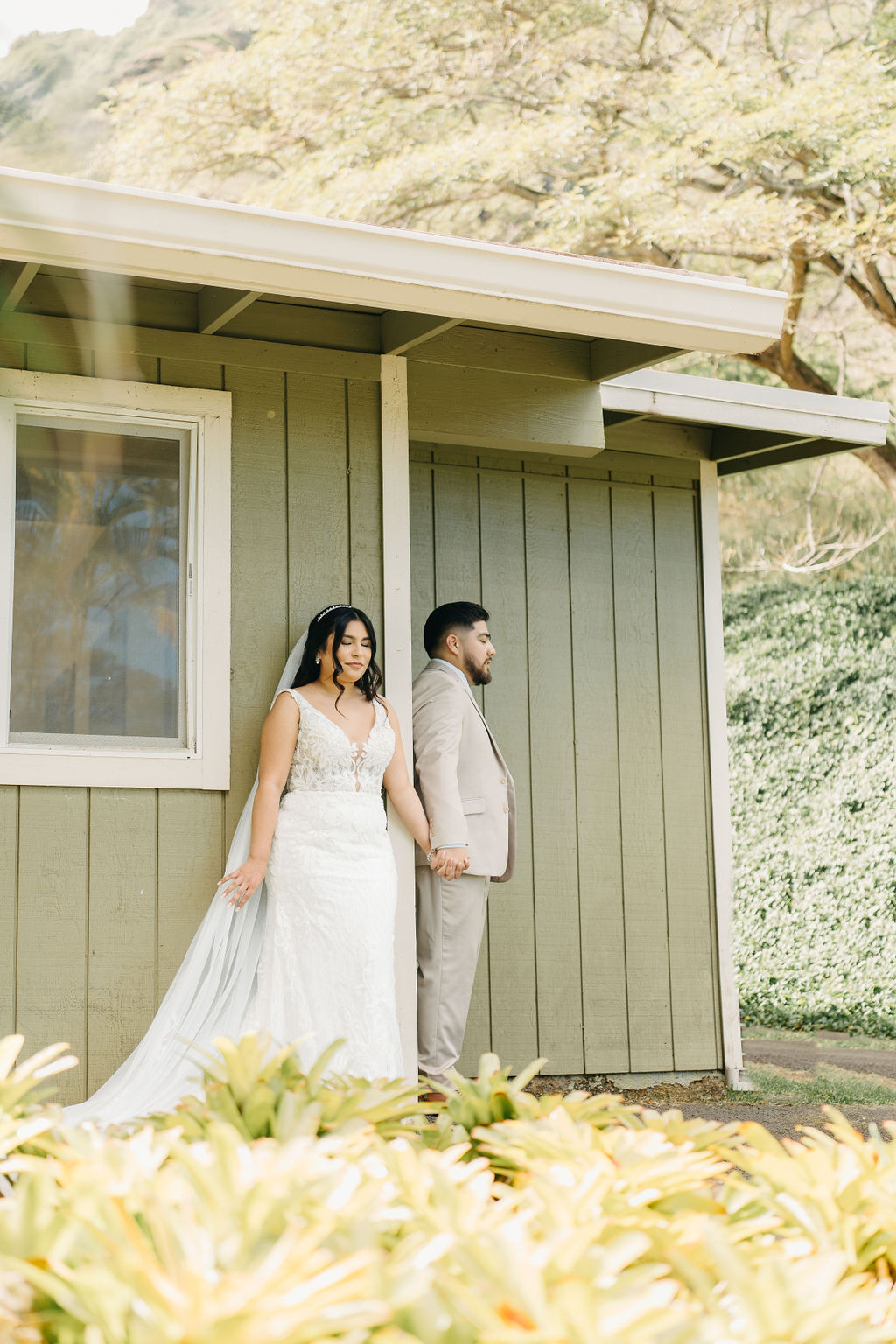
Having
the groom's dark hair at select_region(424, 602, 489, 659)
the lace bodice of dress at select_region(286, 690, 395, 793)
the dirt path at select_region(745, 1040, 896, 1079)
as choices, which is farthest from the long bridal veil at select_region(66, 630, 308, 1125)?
the dirt path at select_region(745, 1040, 896, 1079)

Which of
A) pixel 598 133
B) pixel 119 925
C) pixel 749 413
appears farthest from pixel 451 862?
pixel 598 133

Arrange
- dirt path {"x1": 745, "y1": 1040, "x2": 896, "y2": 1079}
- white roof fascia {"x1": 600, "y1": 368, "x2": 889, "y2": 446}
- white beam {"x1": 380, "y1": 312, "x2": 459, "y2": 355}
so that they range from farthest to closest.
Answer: dirt path {"x1": 745, "y1": 1040, "x2": 896, "y2": 1079} < white roof fascia {"x1": 600, "y1": 368, "x2": 889, "y2": 446} < white beam {"x1": 380, "y1": 312, "x2": 459, "y2": 355}

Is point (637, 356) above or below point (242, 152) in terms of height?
below

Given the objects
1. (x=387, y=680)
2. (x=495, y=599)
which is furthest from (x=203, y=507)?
(x=495, y=599)

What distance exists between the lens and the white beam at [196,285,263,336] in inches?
154

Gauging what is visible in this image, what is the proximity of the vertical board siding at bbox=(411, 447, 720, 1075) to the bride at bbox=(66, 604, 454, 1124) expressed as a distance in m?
1.47

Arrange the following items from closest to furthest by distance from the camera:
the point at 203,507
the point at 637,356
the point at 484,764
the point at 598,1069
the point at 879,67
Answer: the point at 203,507 < the point at 637,356 < the point at 484,764 < the point at 598,1069 < the point at 879,67

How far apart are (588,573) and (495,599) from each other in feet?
1.49

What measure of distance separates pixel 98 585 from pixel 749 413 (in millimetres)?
2852

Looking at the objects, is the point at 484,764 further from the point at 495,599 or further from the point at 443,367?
the point at 443,367

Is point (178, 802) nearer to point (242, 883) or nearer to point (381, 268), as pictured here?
point (242, 883)

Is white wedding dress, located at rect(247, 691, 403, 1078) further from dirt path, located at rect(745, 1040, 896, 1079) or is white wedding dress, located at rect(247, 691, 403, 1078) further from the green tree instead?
the green tree

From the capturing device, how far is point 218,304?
4.05 m

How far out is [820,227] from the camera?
10305mm
